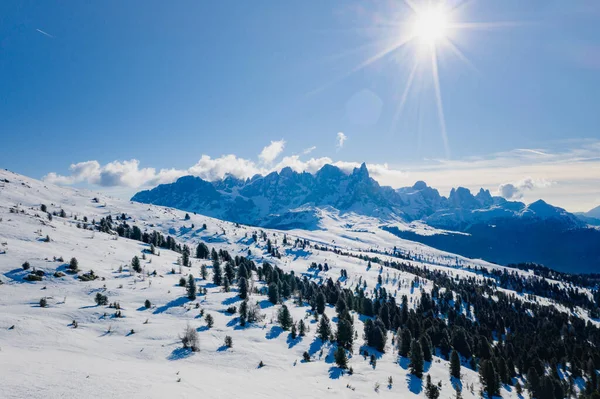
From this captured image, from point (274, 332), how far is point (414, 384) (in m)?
32.9

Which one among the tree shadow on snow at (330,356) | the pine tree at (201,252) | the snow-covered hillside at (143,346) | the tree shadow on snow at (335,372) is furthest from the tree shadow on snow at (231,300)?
the pine tree at (201,252)

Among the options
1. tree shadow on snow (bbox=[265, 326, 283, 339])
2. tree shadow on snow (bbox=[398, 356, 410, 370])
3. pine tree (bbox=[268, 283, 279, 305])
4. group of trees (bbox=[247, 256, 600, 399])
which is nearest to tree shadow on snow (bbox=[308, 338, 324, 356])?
group of trees (bbox=[247, 256, 600, 399])

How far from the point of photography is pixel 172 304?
69.6 m

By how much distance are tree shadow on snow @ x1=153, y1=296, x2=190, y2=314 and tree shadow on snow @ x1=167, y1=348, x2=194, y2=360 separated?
20.4 meters

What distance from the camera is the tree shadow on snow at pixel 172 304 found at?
214ft

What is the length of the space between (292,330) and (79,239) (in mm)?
92313

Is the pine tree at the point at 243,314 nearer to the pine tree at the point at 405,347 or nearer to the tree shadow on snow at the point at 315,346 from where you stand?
the tree shadow on snow at the point at 315,346

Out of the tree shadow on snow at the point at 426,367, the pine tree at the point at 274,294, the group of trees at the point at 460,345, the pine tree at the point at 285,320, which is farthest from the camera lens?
the pine tree at the point at 274,294

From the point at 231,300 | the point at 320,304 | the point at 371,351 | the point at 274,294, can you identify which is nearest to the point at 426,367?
the point at 371,351

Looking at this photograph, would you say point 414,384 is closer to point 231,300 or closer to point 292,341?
point 292,341

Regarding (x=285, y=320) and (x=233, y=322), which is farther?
(x=285, y=320)

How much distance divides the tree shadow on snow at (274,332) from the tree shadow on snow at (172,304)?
2239cm

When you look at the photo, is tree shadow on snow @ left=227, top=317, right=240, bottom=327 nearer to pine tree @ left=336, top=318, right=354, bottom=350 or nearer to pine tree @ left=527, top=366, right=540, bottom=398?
pine tree @ left=336, top=318, right=354, bottom=350

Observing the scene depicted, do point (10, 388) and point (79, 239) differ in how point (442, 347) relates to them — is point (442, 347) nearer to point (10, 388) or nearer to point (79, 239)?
point (10, 388)
